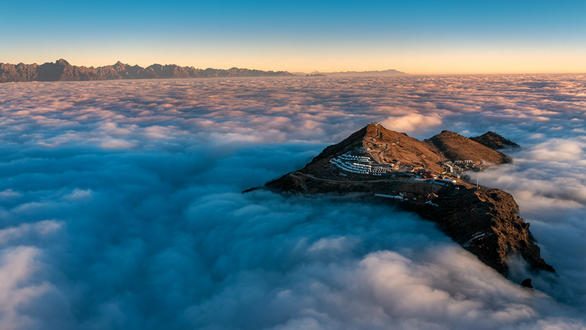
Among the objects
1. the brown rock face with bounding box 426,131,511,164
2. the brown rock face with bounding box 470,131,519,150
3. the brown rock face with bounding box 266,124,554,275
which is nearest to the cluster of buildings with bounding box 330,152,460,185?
the brown rock face with bounding box 266,124,554,275

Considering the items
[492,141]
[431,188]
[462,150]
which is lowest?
[431,188]

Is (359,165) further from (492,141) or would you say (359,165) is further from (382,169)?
(492,141)

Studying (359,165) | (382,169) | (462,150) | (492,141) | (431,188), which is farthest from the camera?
(492,141)

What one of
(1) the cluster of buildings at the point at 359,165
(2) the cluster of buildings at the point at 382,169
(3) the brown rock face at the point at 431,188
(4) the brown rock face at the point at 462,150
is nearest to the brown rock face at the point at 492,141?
(4) the brown rock face at the point at 462,150

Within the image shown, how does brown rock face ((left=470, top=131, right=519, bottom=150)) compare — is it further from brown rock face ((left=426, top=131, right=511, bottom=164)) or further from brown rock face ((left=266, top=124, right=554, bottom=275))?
brown rock face ((left=266, top=124, right=554, bottom=275))

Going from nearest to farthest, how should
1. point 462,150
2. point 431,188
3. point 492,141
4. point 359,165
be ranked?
point 431,188, point 359,165, point 462,150, point 492,141

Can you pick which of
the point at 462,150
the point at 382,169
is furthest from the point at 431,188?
the point at 462,150

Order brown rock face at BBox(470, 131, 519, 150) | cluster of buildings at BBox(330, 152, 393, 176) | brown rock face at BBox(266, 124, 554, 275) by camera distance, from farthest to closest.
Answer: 1. brown rock face at BBox(470, 131, 519, 150)
2. cluster of buildings at BBox(330, 152, 393, 176)
3. brown rock face at BBox(266, 124, 554, 275)

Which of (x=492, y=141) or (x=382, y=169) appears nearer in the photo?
(x=382, y=169)

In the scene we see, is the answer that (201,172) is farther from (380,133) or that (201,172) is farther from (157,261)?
(380,133)
